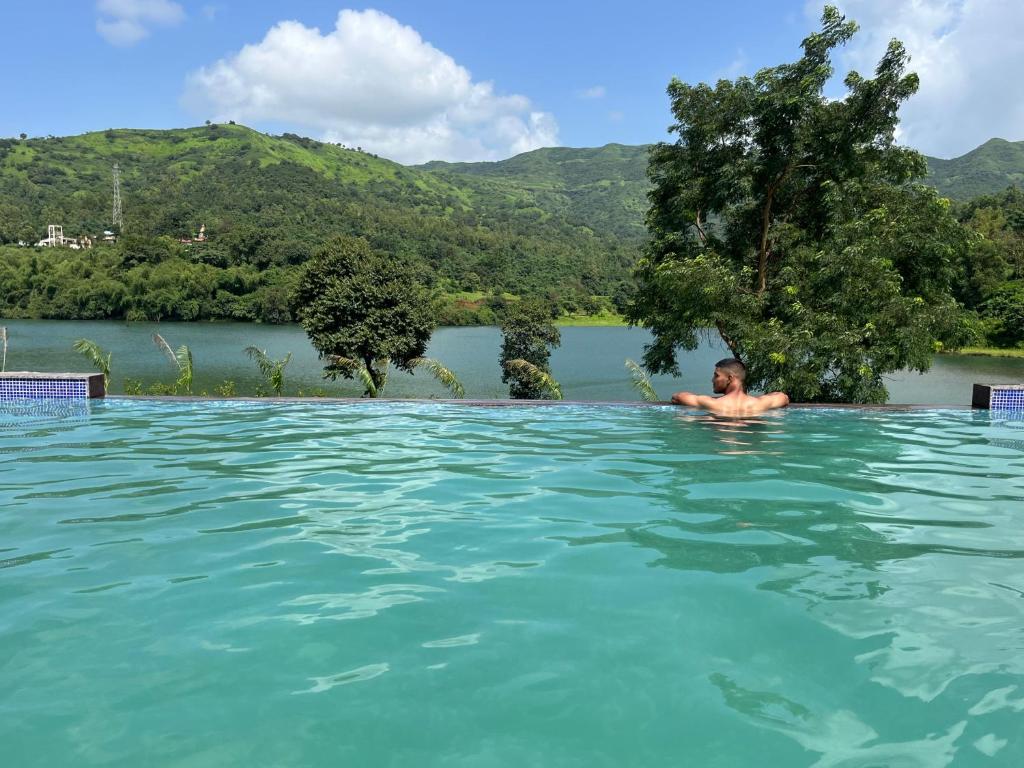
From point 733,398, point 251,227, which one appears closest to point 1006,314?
point 733,398

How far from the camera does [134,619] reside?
9.32 feet

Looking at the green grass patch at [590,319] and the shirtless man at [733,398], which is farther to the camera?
the green grass patch at [590,319]

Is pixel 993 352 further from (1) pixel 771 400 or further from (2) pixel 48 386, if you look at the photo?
(2) pixel 48 386

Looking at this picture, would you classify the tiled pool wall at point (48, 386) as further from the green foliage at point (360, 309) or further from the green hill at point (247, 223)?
the green hill at point (247, 223)

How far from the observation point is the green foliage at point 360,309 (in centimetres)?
2659

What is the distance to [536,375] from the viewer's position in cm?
1967

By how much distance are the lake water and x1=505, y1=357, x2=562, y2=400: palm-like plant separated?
471 centimetres

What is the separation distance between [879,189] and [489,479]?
40.8 feet

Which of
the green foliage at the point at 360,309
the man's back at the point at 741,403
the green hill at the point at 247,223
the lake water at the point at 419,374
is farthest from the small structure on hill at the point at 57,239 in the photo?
the man's back at the point at 741,403

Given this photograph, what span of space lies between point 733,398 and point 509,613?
19.8 feet

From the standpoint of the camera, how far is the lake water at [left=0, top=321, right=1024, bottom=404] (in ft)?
106

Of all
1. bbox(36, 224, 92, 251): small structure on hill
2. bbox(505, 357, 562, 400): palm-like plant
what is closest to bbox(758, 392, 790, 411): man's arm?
bbox(505, 357, 562, 400): palm-like plant

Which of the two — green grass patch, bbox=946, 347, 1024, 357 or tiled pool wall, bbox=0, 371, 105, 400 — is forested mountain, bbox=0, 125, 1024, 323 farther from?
green grass patch, bbox=946, 347, 1024, 357

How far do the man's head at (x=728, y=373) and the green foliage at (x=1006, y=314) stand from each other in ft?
168
